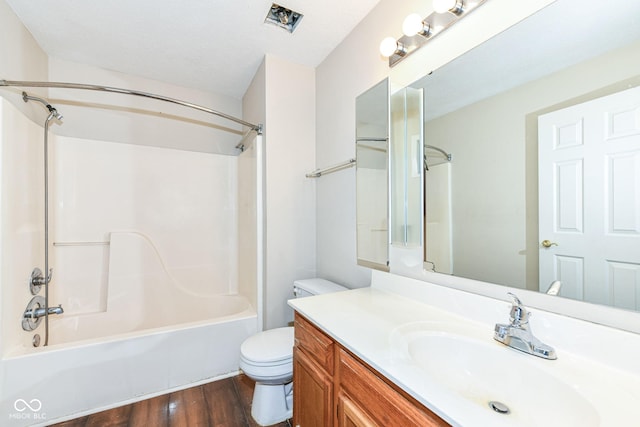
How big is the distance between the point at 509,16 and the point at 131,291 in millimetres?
3004

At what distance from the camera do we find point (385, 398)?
720 millimetres

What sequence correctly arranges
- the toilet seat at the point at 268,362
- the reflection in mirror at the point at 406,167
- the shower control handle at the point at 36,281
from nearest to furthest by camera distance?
1. the reflection in mirror at the point at 406,167
2. the toilet seat at the point at 268,362
3. the shower control handle at the point at 36,281

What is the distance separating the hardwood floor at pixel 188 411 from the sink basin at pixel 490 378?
3.59 ft

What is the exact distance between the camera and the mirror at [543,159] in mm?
710

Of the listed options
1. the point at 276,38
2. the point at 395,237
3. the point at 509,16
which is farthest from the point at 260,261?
the point at 509,16

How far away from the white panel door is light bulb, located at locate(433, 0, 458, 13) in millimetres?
598

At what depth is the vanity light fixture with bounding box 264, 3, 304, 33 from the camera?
63.9 inches

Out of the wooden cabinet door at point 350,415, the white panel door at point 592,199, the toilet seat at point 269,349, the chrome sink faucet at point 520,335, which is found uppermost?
the white panel door at point 592,199

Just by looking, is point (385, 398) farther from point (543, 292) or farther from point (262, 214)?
point (262, 214)

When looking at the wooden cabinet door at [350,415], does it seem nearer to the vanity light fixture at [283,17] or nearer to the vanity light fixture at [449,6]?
the vanity light fixture at [449,6]

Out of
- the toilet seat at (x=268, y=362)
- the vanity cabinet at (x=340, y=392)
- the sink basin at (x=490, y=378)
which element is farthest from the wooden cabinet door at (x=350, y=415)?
the toilet seat at (x=268, y=362)

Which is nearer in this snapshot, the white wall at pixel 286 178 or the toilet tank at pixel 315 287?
the toilet tank at pixel 315 287

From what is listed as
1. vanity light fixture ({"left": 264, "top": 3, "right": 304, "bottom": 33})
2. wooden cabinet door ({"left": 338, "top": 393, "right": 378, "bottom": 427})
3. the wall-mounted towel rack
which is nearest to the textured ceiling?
vanity light fixture ({"left": 264, "top": 3, "right": 304, "bottom": 33})

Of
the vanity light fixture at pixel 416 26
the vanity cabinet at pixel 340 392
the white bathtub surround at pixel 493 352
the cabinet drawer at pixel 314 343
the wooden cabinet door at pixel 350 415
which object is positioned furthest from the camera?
the vanity light fixture at pixel 416 26
